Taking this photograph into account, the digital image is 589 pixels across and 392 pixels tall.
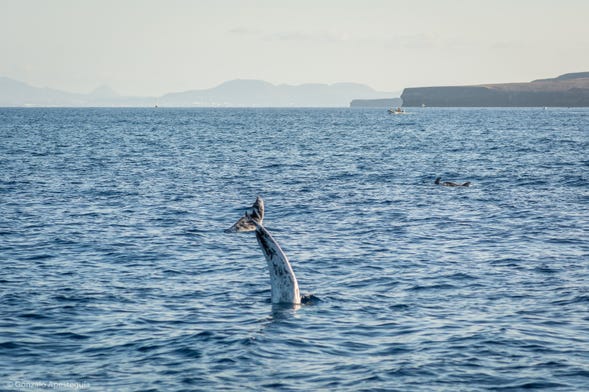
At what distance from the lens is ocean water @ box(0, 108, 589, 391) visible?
48.2 feet

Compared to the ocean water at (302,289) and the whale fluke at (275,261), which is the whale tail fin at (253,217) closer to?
the whale fluke at (275,261)

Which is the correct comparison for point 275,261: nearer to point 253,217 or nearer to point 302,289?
point 253,217

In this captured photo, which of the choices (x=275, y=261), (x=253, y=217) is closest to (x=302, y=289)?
(x=275, y=261)

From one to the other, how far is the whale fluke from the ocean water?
0.47m

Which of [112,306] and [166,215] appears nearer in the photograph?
[112,306]

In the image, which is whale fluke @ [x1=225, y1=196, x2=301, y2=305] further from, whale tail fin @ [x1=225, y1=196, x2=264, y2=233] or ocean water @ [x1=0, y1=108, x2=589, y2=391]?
ocean water @ [x1=0, y1=108, x2=589, y2=391]

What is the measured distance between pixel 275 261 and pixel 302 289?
320 cm

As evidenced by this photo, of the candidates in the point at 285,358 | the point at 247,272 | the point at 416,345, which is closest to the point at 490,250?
the point at 247,272

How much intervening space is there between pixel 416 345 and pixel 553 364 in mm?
2755

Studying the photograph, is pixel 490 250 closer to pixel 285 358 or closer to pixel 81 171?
pixel 285 358

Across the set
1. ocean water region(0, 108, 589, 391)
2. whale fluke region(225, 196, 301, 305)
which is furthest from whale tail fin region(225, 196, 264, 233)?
ocean water region(0, 108, 589, 391)

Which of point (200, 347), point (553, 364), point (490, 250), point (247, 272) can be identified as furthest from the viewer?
point (490, 250)

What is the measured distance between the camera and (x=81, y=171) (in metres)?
59.8

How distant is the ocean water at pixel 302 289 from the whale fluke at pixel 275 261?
472 mm
